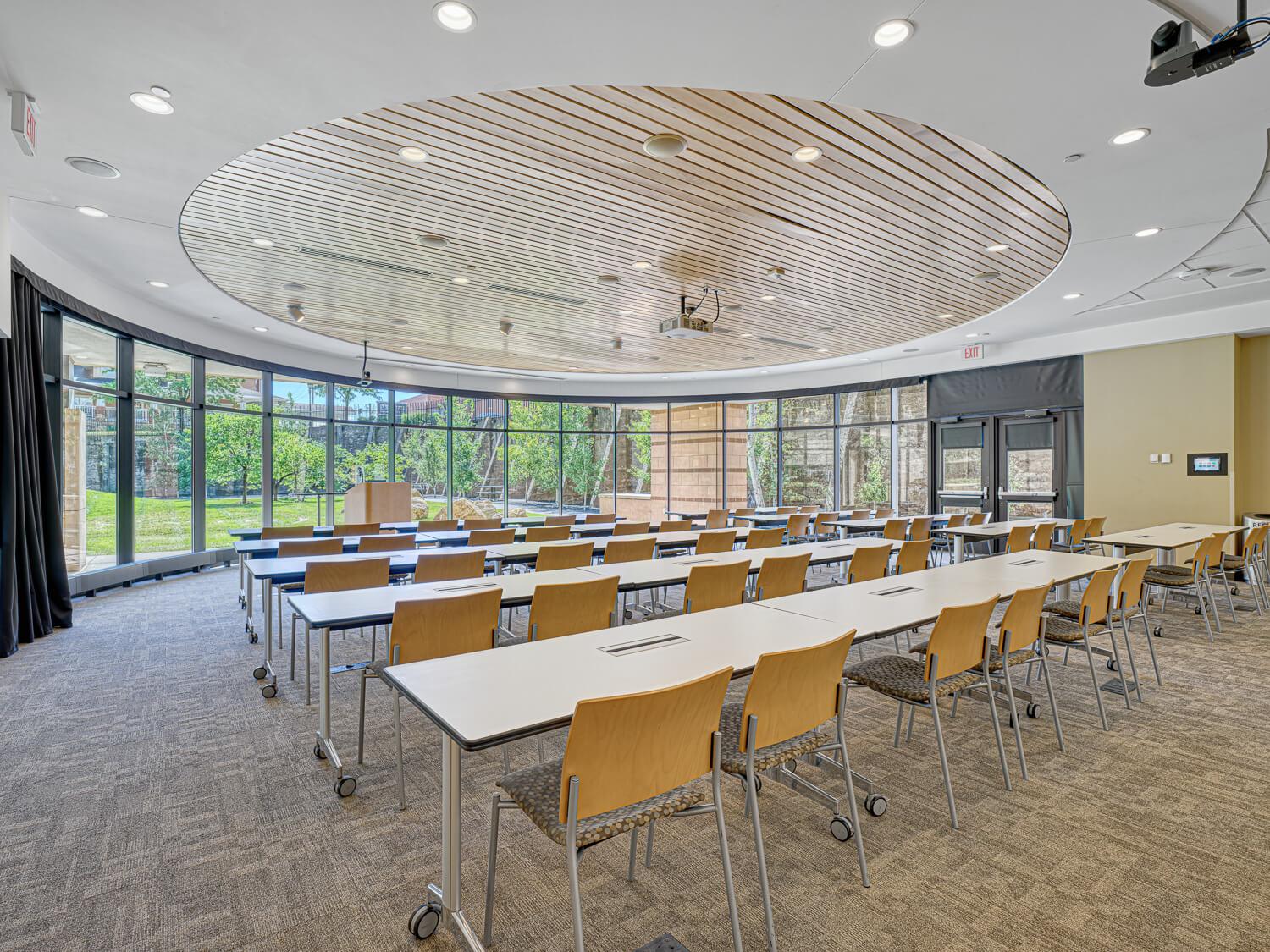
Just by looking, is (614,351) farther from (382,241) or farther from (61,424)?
(61,424)

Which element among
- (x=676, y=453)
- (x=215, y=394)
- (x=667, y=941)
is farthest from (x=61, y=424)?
(x=676, y=453)

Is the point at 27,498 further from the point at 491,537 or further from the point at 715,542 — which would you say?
the point at 715,542

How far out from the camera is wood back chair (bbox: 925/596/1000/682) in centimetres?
269

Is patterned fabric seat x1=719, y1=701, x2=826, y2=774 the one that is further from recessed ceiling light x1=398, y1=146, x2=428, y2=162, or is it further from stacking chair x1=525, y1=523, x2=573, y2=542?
stacking chair x1=525, y1=523, x2=573, y2=542

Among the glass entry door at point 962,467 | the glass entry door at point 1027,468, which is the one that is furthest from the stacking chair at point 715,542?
the glass entry door at point 1027,468

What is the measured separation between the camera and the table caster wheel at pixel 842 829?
2.54 meters

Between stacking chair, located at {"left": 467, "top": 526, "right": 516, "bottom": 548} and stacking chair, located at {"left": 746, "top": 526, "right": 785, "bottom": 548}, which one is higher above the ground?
stacking chair, located at {"left": 467, "top": 526, "right": 516, "bottom": 548}

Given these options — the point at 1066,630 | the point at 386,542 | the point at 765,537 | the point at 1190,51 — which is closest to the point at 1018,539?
the point at 765,537

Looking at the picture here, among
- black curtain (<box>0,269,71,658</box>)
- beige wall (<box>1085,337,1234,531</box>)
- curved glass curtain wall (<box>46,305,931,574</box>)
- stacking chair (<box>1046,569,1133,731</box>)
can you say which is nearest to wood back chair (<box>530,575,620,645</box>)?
stacking chair (<box>1046,569,1133,731</box>)

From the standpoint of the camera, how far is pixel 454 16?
2719 mm

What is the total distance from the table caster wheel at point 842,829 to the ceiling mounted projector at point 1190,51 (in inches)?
128

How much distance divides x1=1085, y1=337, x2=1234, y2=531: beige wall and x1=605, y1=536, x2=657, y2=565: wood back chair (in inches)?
307

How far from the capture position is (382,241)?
18.6 ft

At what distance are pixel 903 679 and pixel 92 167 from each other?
5874 mm
